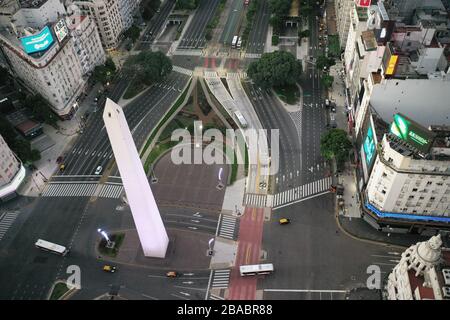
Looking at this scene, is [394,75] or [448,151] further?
[394,75]

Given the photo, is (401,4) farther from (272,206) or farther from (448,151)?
(272,206)

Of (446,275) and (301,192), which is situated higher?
(301,192)

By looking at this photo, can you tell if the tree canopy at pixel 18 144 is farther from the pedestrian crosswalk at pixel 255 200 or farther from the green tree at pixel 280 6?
the green tree at pixel 280 6

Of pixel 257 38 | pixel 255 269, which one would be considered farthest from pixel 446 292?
pixel 257 38

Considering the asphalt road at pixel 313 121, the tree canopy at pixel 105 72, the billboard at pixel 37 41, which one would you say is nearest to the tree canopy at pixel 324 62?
the asphalt road at pixel 313 121

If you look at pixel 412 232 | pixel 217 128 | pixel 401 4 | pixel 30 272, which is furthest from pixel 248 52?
pixel 30 272

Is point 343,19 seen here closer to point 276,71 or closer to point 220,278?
point 276,71
